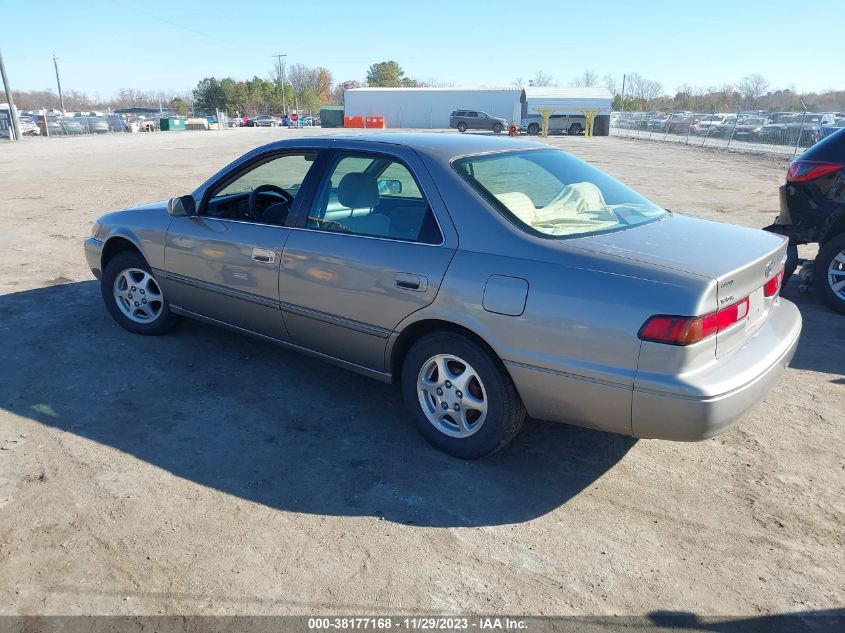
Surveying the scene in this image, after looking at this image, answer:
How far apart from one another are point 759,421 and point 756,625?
6.07 feet

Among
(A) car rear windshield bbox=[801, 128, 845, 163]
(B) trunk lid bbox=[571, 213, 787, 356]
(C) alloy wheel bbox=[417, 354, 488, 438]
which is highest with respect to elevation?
(A) car rear windshield bbox=[801, 128, 845, 163]

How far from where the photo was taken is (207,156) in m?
24.8

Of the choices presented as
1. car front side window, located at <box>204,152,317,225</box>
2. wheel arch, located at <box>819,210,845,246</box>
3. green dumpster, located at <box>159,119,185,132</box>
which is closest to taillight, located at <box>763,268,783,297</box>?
car front side window, located at <box>204,152,317,225</box>

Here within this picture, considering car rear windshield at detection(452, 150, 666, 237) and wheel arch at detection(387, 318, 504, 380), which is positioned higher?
car rear windshield at detection(452, 150, 666, 237)

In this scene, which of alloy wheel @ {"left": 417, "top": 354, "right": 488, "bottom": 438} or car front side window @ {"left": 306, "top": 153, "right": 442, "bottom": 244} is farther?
car front side window @ {"left": 306, "top": 153, "right": 442, "bottom": 244}

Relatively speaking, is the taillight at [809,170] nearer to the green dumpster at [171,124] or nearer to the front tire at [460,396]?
the front tire at [460,396]

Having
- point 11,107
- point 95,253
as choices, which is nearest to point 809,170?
point 95,253

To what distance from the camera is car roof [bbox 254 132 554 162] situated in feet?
12.0

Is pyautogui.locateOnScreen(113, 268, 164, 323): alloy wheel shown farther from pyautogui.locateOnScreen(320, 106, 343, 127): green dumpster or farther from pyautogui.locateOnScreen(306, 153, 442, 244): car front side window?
pyautogui.locateOnScreen(320, 106, 343, 127): green dumpster

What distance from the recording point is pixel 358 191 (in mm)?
4016

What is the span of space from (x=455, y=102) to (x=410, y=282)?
6244 centimetres

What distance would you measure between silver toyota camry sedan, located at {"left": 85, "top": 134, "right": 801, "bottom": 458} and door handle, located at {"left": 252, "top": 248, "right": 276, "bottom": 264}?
0.04 feet

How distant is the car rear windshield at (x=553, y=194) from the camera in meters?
3.36

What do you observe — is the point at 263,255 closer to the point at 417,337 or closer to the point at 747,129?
the point at 417,337
